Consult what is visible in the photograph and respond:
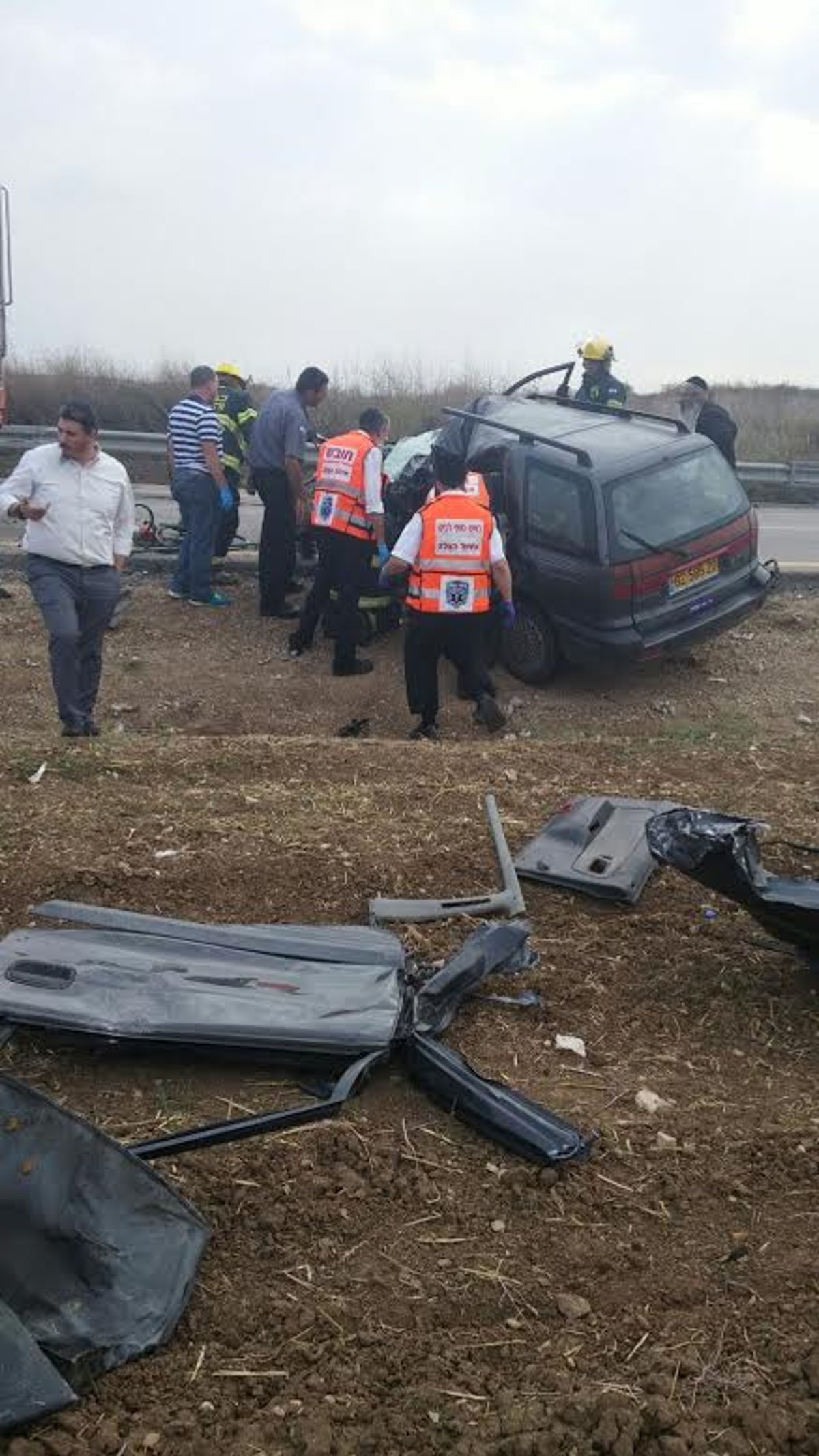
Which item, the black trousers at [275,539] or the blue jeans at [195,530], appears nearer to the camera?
the black trousers at [275,539]

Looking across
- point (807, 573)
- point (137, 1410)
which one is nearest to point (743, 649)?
point (807, 573)

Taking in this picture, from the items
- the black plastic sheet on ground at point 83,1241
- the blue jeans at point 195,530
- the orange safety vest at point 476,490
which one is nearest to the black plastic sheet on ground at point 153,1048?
the black plastic sheet on ground at point 83,1241

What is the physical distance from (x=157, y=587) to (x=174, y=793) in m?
6.33

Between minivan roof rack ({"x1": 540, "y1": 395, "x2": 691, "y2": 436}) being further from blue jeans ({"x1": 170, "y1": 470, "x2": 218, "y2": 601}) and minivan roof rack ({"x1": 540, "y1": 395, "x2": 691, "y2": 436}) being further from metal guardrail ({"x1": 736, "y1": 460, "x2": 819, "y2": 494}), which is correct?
metal guardrail ({"x1": 736, "y1": 460, "x2": 819, "y2": 494})

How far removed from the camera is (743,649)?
10906 millimetres

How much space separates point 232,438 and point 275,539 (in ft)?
5.17

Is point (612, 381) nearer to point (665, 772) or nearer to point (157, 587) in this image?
point (157, 587)

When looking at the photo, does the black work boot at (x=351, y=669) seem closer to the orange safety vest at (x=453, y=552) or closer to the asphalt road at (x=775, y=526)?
the orange safety vest at (x=453, y=552)

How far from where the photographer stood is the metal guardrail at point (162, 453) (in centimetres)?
1809

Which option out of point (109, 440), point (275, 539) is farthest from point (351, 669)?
point (109, 440)

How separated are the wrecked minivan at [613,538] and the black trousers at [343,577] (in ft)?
3.62

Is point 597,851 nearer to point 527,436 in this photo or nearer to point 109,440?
point 527,436

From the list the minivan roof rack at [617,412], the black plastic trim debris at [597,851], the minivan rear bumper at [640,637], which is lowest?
the minivan rear bumper at [640,637]

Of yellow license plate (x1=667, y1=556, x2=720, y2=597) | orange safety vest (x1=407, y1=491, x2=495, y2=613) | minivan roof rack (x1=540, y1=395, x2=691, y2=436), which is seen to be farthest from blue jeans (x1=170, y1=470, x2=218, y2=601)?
yellow license plate (x1=667, y1=556, x2=720, y2=597)
